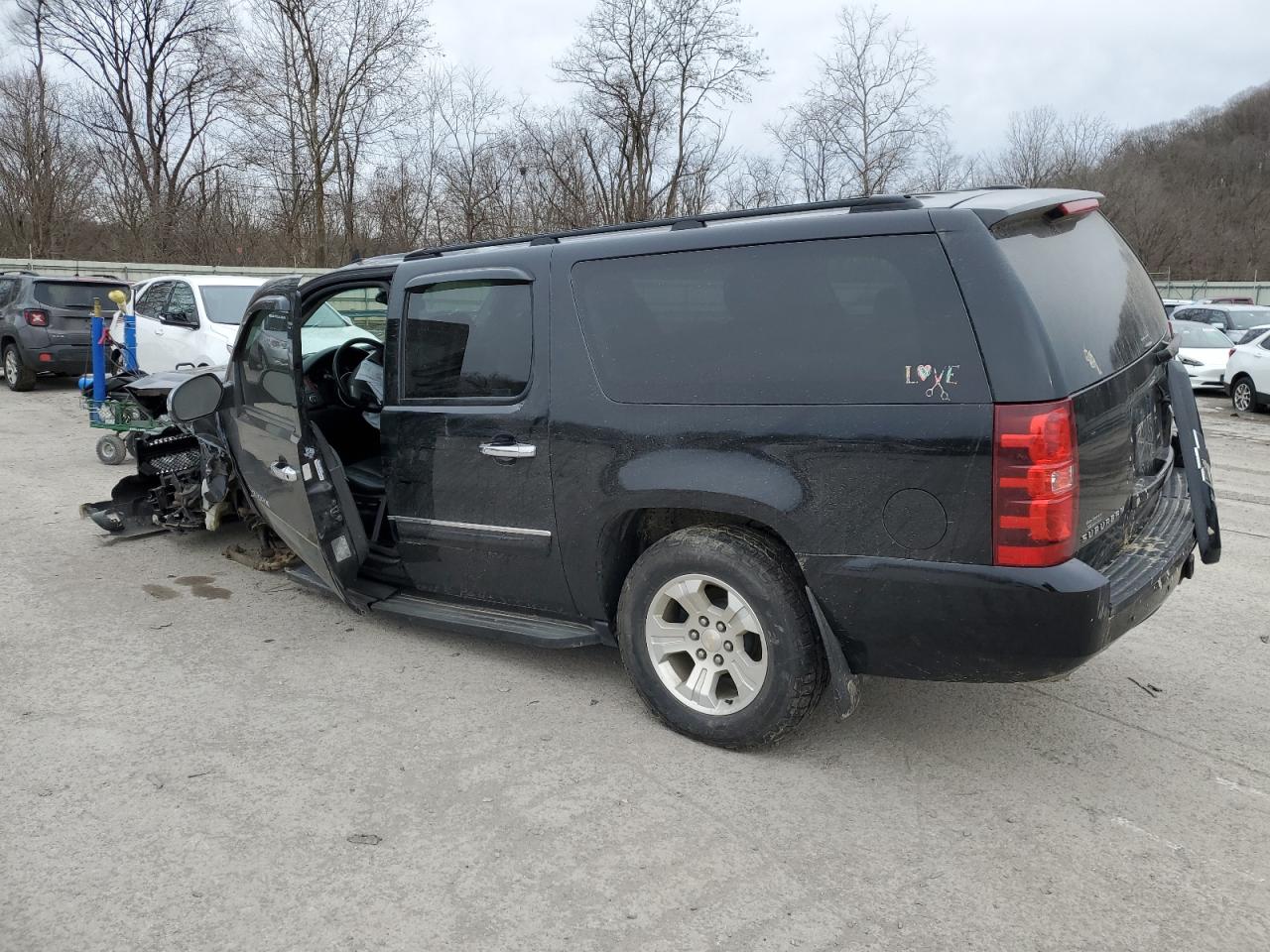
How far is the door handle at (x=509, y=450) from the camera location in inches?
150

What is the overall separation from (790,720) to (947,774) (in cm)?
58

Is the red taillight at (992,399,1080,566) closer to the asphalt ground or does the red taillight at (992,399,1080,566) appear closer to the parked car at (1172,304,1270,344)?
the asphalt ground

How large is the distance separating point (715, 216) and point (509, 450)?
123 centimetres

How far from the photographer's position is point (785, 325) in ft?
→ 10.4

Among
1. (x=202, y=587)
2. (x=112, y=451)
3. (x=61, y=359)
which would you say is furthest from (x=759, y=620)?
(x=61, y=359)

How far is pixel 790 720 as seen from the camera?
3.28 metres

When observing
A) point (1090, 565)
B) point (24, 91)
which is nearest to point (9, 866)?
point (1090, 565)

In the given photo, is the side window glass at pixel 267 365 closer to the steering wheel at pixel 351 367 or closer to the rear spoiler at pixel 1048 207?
the steering wheel at pixel 351 367

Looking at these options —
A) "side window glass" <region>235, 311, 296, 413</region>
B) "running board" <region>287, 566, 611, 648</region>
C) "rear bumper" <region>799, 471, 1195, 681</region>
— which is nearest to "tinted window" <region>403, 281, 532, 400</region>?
"side window glass" <region>235, 311, 296, 413</region>

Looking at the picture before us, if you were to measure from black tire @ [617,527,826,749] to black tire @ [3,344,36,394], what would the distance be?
14.3m

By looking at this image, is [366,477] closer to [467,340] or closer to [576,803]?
[467,340]

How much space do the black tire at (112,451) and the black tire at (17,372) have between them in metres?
6.56

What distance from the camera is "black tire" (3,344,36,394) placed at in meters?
14.4

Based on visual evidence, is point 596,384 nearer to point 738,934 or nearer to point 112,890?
point 738,934
